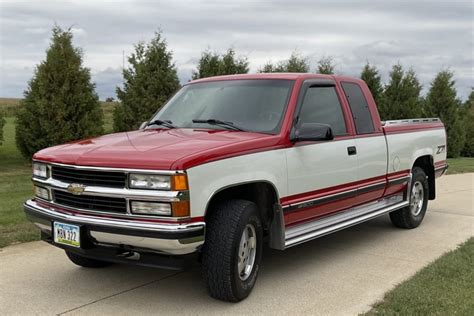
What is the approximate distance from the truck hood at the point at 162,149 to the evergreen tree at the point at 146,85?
8.87 m

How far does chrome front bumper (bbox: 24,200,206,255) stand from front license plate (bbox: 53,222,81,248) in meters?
0.06

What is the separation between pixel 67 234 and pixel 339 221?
286 cm

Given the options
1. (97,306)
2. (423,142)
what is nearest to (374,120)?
(423,142)

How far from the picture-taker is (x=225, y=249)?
410 centimetres

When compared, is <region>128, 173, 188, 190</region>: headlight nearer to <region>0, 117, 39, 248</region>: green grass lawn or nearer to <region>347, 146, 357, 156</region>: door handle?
<region>347, 146, 357, 156</region>: door handle

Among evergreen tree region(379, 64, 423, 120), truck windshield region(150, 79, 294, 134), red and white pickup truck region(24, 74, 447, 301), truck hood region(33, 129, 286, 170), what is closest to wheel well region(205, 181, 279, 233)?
red and white pickup truck region(24, 74, 447, 301)

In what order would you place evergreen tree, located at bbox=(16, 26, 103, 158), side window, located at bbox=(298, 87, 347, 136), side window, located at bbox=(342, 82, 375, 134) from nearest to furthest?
side window, located at bbox=(298, 87, 347, 136) < side window, located at bbox=(342, 82, 375, 134) < evergreen tree, located at bbox=(16, 26, 103, 158)

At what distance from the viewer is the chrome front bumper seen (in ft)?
12.5

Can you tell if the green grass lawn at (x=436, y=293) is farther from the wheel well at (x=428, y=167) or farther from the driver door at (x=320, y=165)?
the wheel well at (x=428, y=167)

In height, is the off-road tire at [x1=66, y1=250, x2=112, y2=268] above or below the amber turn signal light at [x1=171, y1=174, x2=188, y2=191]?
below

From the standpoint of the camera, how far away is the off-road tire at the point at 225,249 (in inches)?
162

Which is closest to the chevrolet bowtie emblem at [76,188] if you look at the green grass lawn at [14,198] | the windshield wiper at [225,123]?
the windshield wiper at [225,123]

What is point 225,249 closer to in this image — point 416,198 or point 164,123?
point 164,123

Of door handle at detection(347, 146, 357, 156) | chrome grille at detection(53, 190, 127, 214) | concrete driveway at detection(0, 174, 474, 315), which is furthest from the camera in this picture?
door handle at detection(347, 146, 357, 156)
